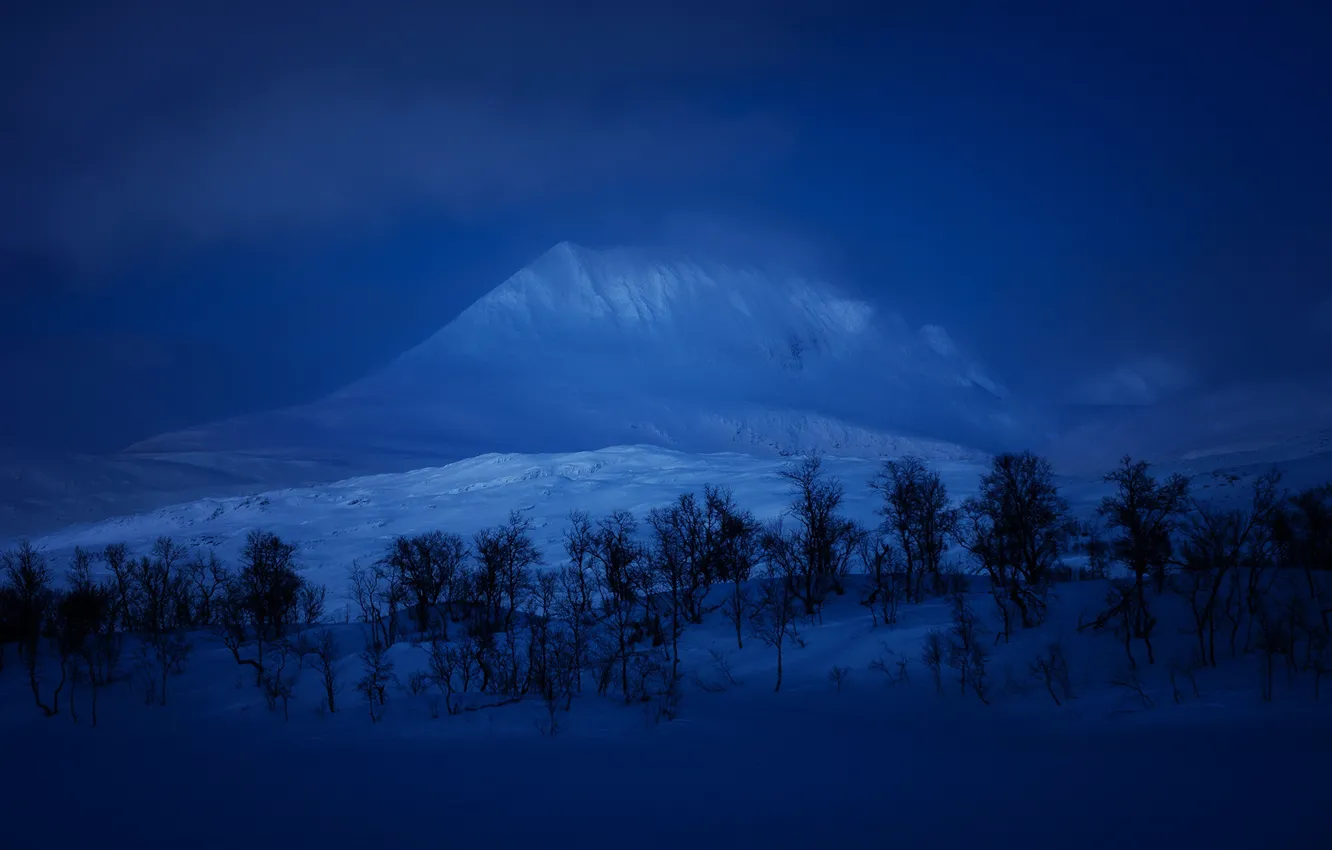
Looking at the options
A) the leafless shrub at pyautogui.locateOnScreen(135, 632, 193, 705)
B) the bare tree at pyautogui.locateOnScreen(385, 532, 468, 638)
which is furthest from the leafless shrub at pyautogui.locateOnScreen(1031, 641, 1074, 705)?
the leafless shrub at pyautogui.locateOnScreen(135, 632, 193, 705)

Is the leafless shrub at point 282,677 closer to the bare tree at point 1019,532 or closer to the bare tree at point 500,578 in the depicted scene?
the bare tree at point 500,578

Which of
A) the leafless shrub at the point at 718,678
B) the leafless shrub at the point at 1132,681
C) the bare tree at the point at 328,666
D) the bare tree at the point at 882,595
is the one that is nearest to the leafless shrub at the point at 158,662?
the bare tree at the point at 328,666

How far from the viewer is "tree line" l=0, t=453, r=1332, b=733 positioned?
33.9 meters

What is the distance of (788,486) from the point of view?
116 meters

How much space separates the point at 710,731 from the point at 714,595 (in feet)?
75.4

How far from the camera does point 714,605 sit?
172ft

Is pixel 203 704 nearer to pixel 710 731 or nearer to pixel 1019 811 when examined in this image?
pixel 710 731

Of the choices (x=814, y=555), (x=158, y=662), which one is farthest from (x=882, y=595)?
(x=158, y=662)

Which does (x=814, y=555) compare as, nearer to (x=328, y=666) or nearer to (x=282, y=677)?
(x=328, y=666)

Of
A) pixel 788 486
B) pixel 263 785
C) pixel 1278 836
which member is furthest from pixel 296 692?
pixel 788 486

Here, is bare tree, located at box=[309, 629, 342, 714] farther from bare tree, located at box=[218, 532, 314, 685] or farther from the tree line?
bare tree, located at box=[218, 532, 314, 685]

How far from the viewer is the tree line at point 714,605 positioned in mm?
33906

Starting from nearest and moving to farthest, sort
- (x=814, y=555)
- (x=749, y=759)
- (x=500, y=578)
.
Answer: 1. (x=749, y=759)
2. (x=814, y=555)
3. (x=500, y=578)

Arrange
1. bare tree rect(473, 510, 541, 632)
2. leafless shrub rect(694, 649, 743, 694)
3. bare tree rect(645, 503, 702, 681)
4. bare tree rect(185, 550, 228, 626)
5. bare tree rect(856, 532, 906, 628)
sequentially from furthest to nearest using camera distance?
1. bare tree rect(185, 550, 228, 626)
2. bare tree rect(473, 510, 541, 632)
3. bare tree rect(645, 503, 702, 681)
4. bare tree rect(856, 532, 906, 628)
5. leafless shrub rect(694, 649, 743, 694)
